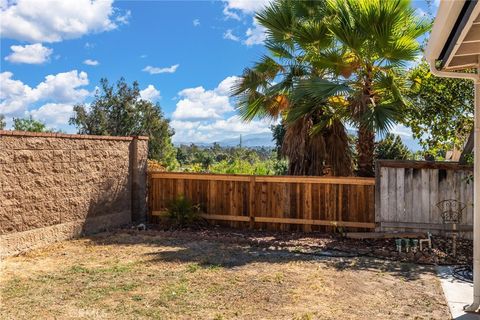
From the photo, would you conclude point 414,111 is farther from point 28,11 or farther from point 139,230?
point 28,11

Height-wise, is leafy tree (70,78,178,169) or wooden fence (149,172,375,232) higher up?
leafy tree (70,78,178,169)

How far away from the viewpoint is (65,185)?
774 cm

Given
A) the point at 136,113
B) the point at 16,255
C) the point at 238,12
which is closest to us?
the point at 16,255

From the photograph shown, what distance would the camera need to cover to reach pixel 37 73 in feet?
85.8

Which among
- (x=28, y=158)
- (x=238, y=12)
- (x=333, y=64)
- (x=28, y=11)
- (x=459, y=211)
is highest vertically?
(x=238, y=12)

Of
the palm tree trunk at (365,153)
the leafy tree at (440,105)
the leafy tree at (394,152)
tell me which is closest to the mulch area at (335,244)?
the palm tree trunk at (365,153)

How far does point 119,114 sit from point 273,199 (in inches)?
873

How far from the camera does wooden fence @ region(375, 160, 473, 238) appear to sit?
7617 millimetres

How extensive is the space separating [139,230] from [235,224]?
80.1 inches

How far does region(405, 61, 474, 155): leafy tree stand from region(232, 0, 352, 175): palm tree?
1571 mm

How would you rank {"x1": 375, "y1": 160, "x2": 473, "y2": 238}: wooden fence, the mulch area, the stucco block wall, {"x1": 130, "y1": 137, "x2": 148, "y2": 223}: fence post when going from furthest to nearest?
1. {"x1": 130, "y1": 137, "x2": 148, "y2": 223}: fence post
2. {"x1": 375, "y1": 160, "x2": 473, "y2": 238}: wooden fence
3. the stucco block wall
4. the mulch area

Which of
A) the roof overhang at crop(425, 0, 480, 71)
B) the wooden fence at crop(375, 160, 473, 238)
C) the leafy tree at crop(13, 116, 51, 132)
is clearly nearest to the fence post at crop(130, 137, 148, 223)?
the wooden fence at crop(375, 160, 473, 238)

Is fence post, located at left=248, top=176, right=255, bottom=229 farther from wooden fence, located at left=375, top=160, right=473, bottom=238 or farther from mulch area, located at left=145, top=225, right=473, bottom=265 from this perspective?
wooden fence, located at left=375, top=160, right=473, bottom=238

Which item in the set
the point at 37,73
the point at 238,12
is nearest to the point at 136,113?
the point at 37,73
